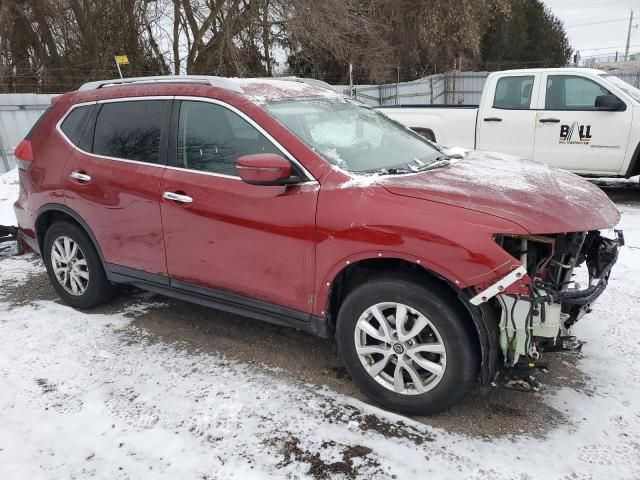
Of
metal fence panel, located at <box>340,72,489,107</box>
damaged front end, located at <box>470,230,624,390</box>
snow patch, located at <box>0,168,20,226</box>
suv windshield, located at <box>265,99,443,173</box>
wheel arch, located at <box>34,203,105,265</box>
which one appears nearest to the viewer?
damaged front end, located at <box>470,230,624,390</box>

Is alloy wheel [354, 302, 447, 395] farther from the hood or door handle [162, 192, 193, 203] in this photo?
door handle [162, 192, 193, 203]

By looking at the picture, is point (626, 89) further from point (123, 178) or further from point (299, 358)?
point (123, 178)

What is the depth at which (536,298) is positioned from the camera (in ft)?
8.38

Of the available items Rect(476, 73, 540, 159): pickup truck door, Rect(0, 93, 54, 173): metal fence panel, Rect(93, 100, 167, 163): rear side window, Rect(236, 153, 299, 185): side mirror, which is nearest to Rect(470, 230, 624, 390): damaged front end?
Rect(236, 153, 299, 185): side mirror

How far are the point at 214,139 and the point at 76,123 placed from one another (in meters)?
1.46

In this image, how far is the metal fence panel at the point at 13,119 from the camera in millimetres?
10609

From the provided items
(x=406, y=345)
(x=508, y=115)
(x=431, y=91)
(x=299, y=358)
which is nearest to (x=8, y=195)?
(x=299, y=358)

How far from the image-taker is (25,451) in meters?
2.74

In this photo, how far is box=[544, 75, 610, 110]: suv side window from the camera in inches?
289

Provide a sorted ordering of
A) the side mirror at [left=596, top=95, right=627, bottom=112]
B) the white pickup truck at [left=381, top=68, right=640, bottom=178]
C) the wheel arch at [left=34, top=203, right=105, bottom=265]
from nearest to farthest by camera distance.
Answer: the wheel arch at [left=34, top=203, right=105, bottom=265] → the side mirror at [left=596, top=95, right=627, bottom=112] → the white pickup truck at [left=381, top=68, right=640, bottom=178]

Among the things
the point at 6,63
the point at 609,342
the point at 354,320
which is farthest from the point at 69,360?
the point at 6,63

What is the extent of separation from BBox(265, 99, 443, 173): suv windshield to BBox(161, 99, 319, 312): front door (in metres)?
0.25

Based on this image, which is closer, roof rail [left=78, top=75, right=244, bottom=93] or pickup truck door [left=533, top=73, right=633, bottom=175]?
roof rail [left=78, top=75, right=244, bottom=93]

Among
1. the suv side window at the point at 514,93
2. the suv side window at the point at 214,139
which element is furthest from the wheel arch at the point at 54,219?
the suv side window at the point at 514,93
